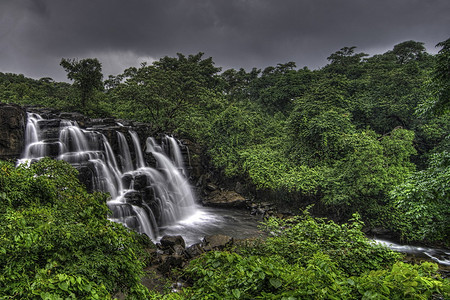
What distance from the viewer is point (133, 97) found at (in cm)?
2222

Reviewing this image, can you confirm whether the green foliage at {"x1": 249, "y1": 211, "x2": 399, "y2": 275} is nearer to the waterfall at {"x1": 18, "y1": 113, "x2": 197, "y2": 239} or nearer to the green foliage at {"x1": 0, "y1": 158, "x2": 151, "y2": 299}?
the green foliage at {"x1": 0, "y1": 158, "x2": 151, "y2": 299}

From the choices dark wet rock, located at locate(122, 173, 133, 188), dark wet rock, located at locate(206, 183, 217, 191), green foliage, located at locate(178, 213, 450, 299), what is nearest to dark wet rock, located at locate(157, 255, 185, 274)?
green foliage, located at locate(178, 213, 450, 299)

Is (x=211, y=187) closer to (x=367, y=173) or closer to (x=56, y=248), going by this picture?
(x=367, y=173)

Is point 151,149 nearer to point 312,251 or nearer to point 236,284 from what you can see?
point 312,251

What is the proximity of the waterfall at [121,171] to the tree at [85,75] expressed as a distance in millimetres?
7126

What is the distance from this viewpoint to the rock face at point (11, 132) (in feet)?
41.7

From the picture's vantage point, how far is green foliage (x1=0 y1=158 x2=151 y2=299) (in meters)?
2.70

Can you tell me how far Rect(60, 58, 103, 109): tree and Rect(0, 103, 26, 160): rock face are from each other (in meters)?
9.13

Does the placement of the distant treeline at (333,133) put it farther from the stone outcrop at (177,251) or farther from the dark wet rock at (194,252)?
the dark wet rock at (194,252)

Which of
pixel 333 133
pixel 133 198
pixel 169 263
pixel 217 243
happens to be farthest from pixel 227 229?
pixel 333 133

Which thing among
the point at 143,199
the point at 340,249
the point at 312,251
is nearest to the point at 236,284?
the point at 312,251

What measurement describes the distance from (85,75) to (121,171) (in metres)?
12.4

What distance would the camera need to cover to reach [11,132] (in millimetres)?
13109

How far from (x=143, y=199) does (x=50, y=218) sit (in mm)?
11315
